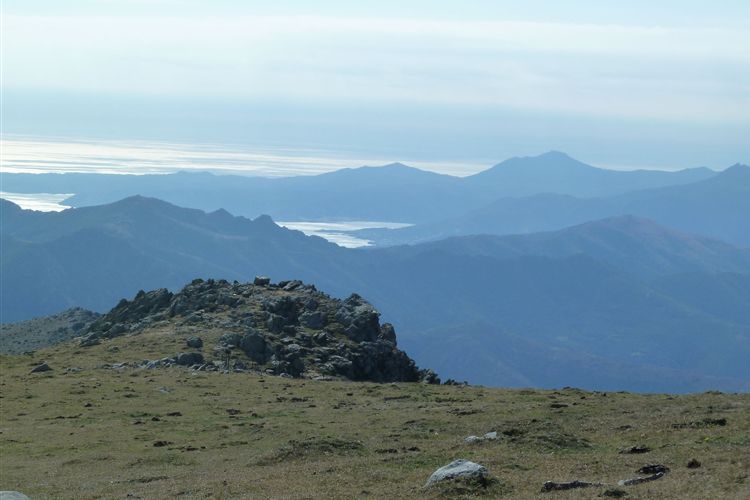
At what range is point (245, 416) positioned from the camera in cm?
6078

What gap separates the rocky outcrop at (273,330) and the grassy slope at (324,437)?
6881 millimetres

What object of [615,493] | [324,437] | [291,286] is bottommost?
[324,437]

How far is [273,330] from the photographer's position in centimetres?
9188

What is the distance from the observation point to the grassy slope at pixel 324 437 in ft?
117

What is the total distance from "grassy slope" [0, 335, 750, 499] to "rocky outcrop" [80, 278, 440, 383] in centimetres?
688

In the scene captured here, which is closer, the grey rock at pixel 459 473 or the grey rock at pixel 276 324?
the grey rock at pixel 459 473

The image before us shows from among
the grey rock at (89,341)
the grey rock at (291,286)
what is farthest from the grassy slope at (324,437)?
the grey rock at (291,286)

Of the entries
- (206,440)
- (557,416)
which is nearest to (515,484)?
(557,416)

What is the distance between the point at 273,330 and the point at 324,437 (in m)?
45.1

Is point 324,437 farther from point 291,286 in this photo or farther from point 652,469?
point 291,286

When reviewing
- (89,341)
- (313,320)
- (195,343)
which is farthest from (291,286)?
(195,343)

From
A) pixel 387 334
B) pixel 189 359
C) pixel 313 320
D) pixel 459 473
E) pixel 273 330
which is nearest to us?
pixel 459 473

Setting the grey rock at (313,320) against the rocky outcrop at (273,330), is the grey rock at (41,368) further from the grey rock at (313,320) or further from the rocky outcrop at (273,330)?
the grey rock at (313,320)

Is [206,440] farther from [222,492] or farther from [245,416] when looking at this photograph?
[222,492]
